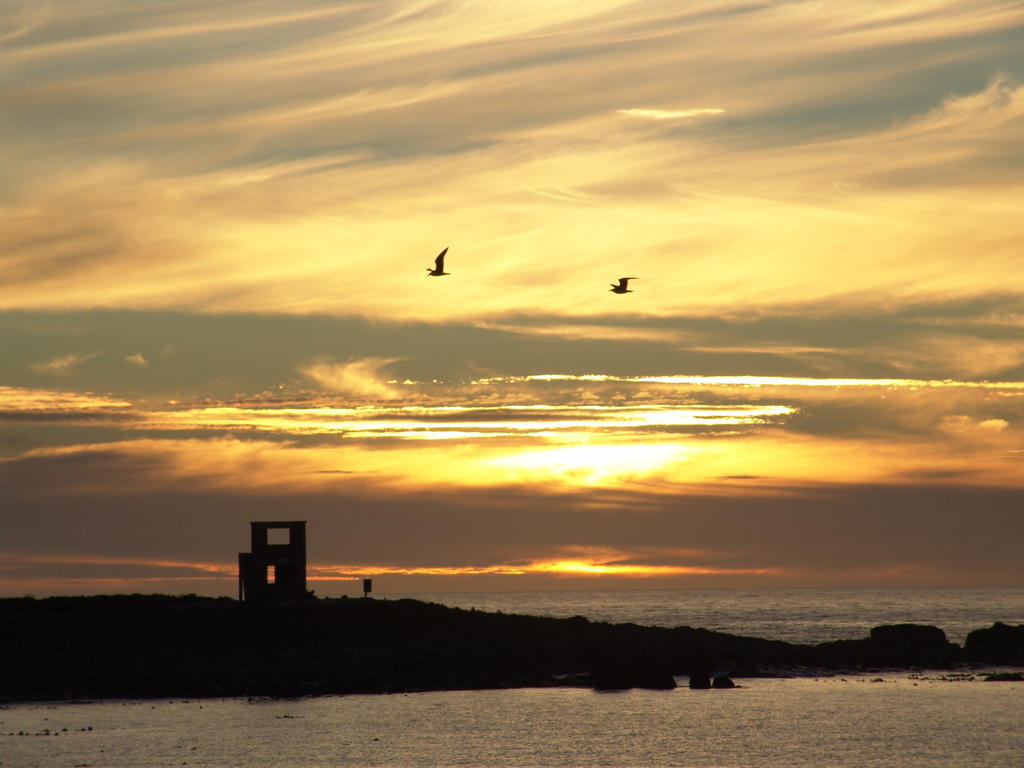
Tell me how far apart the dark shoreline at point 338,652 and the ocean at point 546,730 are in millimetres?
2265

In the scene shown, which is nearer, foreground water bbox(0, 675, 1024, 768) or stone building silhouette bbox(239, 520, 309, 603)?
foreground water bbox(0, 675, 1024, 768)

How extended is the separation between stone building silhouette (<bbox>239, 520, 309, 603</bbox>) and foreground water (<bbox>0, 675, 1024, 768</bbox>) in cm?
1468

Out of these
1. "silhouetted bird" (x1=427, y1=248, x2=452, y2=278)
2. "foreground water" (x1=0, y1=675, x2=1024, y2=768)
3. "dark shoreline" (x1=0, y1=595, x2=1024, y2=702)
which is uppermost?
"silhouetted bird" (x1=427, y1=248, x2=452, y2=278)

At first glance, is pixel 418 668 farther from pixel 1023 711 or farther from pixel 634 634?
pixel 1023 711

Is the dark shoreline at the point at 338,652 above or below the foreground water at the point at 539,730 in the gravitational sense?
above

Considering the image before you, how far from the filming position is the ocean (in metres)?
56.7

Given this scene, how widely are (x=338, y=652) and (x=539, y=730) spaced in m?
20.3

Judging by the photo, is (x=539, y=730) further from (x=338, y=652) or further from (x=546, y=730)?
(x=338, y=652)

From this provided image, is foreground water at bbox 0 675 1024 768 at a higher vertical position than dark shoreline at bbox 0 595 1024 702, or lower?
lower

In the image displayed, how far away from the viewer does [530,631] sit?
297 feet

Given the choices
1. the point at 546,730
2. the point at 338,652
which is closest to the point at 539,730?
the point at 546,730

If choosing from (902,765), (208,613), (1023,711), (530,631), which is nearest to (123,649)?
(208,613)

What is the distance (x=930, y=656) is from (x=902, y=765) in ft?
Result: 132

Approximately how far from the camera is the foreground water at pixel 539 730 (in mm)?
56656
